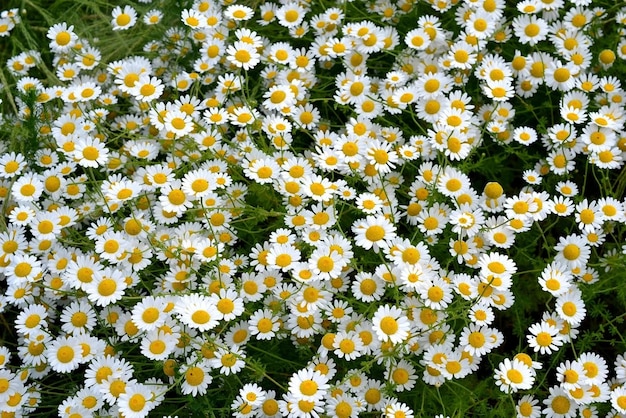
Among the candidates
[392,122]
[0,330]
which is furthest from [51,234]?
[392,122]

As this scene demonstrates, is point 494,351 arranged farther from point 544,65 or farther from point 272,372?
point 544,65

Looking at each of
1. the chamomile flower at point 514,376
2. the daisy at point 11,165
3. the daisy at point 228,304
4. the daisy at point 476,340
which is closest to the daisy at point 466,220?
the daisy at point 476,340

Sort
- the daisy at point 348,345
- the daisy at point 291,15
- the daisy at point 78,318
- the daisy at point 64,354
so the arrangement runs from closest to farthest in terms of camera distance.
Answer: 1. the daisy at point 348,345
2. the daisy at point 64,354
3. the daisy at point 78,318
4. the daisy at point 291,15

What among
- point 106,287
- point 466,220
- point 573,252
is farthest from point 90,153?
point 573,252

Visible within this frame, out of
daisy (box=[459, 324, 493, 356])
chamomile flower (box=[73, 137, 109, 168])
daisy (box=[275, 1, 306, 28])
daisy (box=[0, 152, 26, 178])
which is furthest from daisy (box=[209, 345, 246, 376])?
daisy (box=[275, 1, 306, 28])

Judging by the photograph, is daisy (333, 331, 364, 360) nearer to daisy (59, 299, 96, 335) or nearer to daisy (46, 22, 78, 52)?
daisy (59, 299, 96, 335)

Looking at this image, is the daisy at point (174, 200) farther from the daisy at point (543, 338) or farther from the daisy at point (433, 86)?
the daisy at point (543, 338)

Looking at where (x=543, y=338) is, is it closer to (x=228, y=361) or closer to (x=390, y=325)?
(x=390, y=325)
